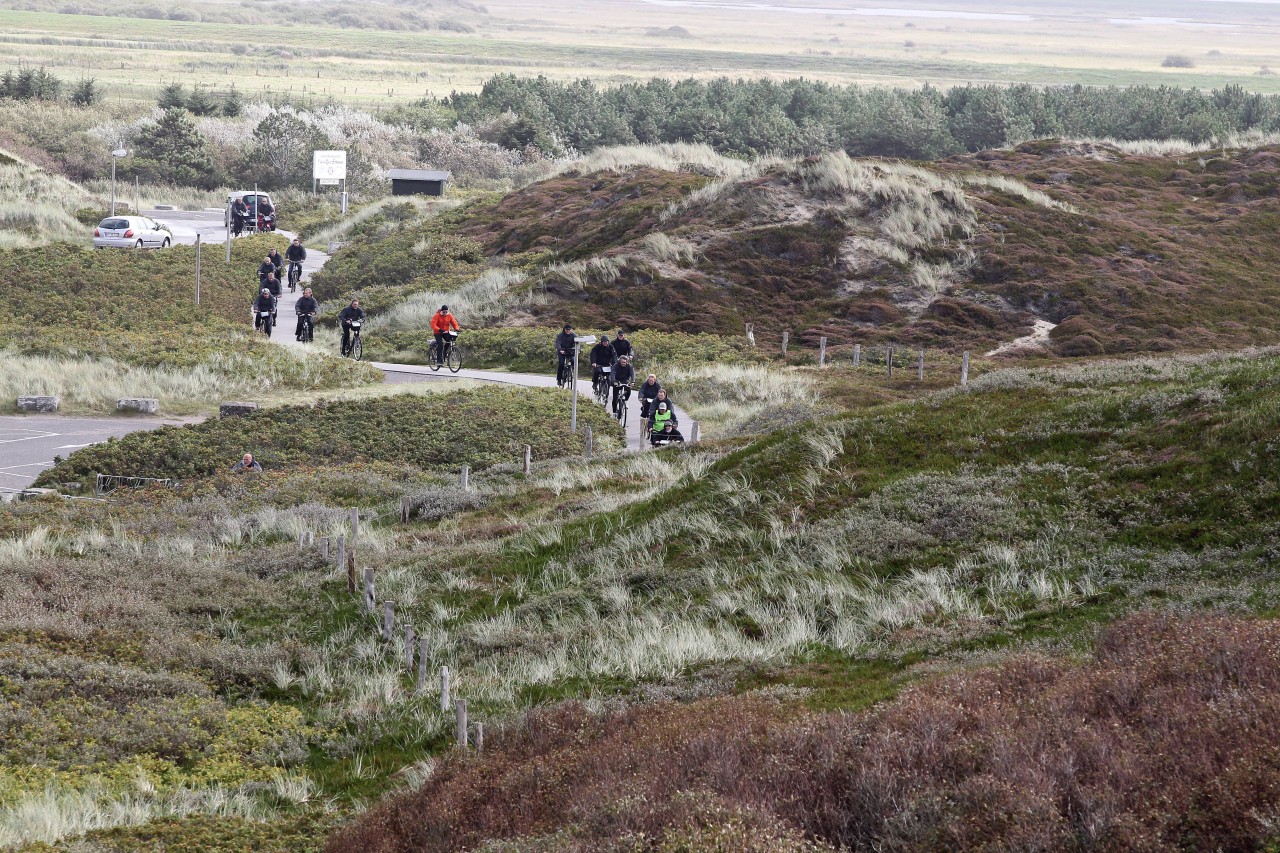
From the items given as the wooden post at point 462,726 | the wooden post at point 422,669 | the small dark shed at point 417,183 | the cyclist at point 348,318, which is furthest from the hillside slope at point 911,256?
the wooden post at point 462,726

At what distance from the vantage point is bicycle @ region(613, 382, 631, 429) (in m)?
29.4

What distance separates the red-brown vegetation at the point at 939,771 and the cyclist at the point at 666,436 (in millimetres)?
16728

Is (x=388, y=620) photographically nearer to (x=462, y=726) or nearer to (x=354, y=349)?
(x=462, y=726)

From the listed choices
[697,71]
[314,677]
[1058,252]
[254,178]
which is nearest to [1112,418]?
[314,677]

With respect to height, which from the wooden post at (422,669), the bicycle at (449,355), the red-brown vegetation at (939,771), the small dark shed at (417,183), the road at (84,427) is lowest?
the road at (84,427)

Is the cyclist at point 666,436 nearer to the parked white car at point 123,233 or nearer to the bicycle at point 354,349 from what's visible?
the bicycle at point 354,349

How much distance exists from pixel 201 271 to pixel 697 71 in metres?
141

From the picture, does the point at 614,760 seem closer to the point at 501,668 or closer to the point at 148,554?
the point at 501,668

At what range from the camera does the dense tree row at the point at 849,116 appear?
284ft

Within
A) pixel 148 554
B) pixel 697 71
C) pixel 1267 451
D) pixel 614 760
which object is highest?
pixel 697 71

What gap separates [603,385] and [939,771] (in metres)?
24.6

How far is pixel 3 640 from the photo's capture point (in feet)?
42.3

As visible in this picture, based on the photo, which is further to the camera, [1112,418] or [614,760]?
[1112,418]

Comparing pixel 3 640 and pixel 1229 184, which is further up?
pixel 1229 184
